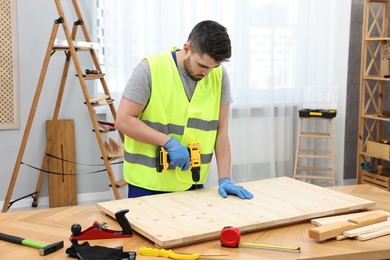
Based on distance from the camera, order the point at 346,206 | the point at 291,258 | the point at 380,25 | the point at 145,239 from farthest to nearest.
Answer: the point at 380,25 < the point at 346,206 < the point at 145,239 < the point at 291,258

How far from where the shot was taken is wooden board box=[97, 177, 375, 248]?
5.81ft

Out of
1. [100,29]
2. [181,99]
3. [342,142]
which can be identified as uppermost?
[100,29]

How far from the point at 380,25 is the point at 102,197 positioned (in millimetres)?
3050

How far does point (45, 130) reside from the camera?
4594mm

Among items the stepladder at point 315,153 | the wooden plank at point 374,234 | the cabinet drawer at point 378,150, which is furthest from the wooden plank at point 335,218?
the stepladder at point 315,153

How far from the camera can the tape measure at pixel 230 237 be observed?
1.69 meters

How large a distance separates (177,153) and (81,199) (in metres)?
2.73

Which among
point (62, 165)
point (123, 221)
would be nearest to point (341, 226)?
point (123, 221)

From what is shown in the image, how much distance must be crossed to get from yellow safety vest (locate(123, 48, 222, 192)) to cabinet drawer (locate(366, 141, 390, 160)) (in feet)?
9.46

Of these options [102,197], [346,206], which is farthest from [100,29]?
[346,206]

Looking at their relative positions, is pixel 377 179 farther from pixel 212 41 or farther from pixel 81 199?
pixel 212 41

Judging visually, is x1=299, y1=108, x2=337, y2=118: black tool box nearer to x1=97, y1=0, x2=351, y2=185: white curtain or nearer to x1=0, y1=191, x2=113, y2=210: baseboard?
x1=97, y1=0, x2=351, y2=185: white curtain

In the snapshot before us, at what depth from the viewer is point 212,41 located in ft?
6.88

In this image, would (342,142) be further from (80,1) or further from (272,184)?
(272,184)
